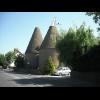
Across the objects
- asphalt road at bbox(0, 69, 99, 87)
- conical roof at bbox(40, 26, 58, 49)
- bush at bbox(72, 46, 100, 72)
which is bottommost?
asphalt road at bbox(0, 69, 99, 87)

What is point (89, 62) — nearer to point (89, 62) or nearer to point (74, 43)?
point (89, 62)

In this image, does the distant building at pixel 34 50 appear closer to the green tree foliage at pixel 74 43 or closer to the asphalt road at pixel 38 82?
the green tree foliage at pixel 74 43

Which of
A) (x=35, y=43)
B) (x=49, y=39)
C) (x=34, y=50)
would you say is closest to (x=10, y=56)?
(x=35, y=43)

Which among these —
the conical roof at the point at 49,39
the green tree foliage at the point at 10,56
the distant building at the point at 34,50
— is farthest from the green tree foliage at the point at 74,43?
the green tree foliage at the point at 10,56

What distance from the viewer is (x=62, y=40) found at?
37344mm

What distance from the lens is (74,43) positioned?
1389 inches

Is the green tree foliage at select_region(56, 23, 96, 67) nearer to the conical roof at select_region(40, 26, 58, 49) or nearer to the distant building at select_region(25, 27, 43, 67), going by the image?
the conical roof at select_region(40, 26, 58, 49)

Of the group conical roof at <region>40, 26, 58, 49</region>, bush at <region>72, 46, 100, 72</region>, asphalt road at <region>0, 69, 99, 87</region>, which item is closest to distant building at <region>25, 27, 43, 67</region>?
conical roof at <region>40, 26, 58, 49</region>

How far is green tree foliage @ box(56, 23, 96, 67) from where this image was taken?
33.6m
